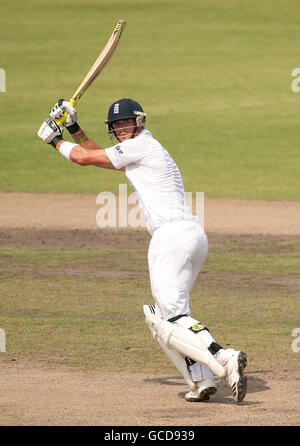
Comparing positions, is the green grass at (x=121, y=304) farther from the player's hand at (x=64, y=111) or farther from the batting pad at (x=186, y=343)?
the player's hand at (x=64, y=111)

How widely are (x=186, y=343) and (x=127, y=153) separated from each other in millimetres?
1584

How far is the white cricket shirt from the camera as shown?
7.50 meters

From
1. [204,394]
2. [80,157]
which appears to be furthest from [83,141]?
[204,394]

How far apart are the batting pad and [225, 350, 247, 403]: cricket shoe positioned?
0.19 ft

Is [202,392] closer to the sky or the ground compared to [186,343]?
closer to the ground

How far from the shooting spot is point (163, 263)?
24.0 feet

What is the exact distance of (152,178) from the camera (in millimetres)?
7551

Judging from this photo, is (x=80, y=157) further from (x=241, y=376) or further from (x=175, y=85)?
(x=175, y=85)

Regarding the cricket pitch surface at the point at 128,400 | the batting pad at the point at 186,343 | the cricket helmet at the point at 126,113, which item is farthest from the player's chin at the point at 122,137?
the cricket pitch surface at the point at 128,400

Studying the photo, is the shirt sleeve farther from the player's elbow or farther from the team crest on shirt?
the player's elbow

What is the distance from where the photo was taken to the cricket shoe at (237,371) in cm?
699
